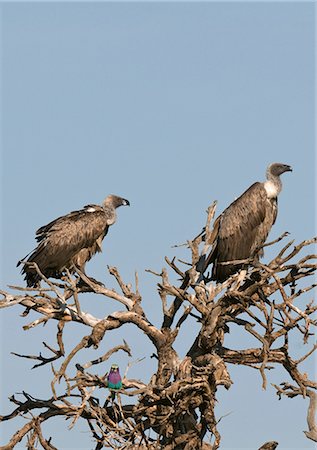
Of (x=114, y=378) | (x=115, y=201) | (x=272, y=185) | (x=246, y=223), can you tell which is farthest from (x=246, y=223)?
(x=114, y=378)

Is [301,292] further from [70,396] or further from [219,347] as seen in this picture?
[70,396]

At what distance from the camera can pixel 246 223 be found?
15.1m

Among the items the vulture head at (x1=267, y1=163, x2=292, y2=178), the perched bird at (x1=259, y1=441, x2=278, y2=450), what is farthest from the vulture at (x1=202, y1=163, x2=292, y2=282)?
the perched bird at (x1=259, y1=441, x2=278, y2=450)

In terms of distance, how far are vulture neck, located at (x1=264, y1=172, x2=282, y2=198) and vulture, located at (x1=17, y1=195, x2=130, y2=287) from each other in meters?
3.05

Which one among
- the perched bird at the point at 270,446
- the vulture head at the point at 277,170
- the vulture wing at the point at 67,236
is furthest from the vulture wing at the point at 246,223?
the perched bird at the point at 270,446

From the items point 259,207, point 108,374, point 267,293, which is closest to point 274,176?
point 259,207

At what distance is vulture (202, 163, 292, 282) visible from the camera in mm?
14744

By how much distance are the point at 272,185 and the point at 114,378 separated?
4.66 m

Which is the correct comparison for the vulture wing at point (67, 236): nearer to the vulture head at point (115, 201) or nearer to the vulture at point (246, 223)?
the vulture head at point (115, 201)

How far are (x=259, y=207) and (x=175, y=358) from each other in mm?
3167

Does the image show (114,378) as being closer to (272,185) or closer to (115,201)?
(272,185)

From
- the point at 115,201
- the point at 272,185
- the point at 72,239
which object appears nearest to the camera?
the point at 272,185

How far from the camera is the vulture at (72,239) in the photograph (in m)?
16.2

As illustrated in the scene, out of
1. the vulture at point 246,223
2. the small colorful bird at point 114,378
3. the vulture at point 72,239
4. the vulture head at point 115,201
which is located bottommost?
the small colorful bird at point 114,378
